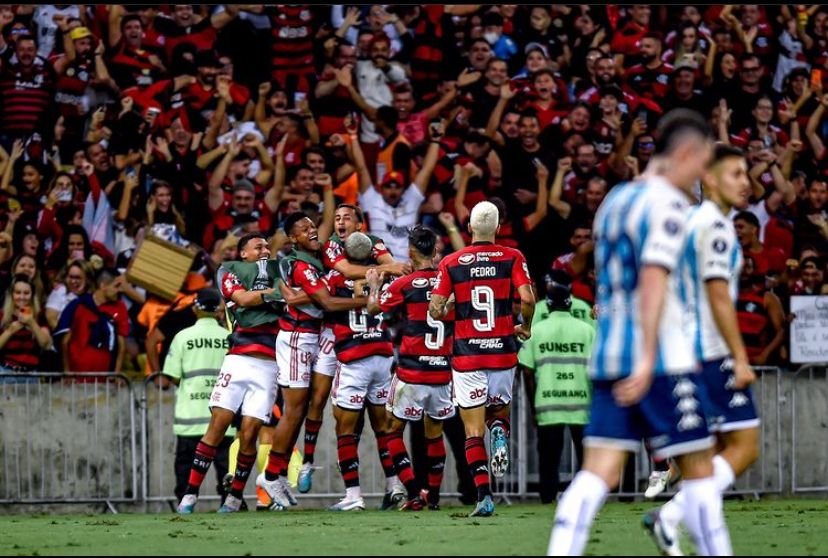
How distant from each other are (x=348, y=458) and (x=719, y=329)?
727cm

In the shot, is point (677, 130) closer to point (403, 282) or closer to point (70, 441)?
point (403, 282)

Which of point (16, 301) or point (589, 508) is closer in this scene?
point (589, 508)

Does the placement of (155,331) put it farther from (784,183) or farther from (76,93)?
Answer: (784,183)

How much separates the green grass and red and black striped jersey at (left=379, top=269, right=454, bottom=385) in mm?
1261

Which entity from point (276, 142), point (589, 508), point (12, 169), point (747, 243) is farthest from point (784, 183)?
point (589, 508)

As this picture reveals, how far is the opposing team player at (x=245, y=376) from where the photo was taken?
15391mm

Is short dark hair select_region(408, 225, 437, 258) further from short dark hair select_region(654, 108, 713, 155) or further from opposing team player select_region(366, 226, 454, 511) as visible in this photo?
short dark hair select_region(654, 108, 713, 155)

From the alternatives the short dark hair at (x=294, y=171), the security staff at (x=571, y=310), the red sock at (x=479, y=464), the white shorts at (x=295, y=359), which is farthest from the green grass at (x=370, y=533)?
the short dark hair at (x=294, y=171)

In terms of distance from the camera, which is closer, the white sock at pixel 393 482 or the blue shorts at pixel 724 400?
the blue shorts at pixel 724 400

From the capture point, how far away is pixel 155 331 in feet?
58.9

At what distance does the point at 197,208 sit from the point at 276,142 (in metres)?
1.34

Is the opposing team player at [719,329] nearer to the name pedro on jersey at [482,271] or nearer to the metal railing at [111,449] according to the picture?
the name pedro on jersey at [482,271]

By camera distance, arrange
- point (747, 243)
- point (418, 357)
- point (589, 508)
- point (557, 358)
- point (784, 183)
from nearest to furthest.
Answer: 1. point (589, 508)
2. point (418, 357)
3. point (557, 358)
4. point (747, 243)
5. point (784, 183)

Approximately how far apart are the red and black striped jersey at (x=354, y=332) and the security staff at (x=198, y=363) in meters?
1.86
